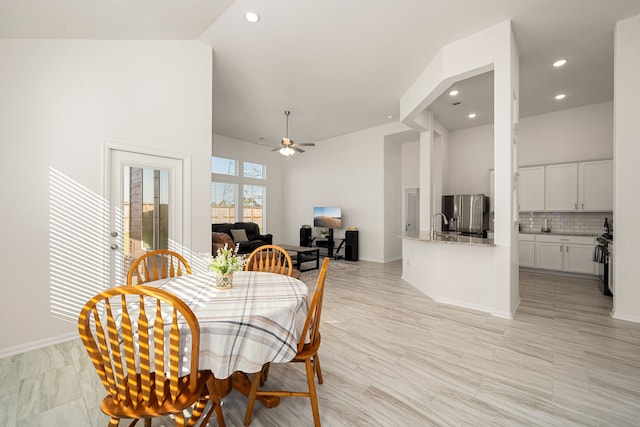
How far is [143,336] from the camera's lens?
1.14m

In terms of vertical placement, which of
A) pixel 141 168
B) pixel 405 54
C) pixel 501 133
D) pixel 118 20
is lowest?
pixel 141 168

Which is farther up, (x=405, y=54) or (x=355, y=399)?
(x=405, y=54)

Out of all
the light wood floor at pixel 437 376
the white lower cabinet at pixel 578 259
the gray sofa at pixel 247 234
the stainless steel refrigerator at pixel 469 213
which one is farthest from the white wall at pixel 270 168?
the white lower cabinet at pixel 578 259

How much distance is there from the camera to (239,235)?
23.2 feet

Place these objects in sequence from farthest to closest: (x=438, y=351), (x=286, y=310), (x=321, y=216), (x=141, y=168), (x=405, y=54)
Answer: (x=321, y=216) < (x=405, y=54) < (x=141, y=168) < (x=438, y=351) < (x=286, y=310)

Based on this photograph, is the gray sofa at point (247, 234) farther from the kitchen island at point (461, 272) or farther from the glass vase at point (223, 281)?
the glass vase at point (223, 281)

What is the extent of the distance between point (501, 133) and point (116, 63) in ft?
14.3

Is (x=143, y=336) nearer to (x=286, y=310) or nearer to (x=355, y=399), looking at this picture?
(x=286, y=310)

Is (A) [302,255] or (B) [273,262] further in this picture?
(A) [302,255]

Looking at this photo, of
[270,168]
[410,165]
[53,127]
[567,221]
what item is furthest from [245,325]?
[270,168]

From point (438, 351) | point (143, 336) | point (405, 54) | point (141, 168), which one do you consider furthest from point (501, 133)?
point (141, 168)

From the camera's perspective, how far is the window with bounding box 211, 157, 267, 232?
780cm

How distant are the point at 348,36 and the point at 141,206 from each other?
3.19m

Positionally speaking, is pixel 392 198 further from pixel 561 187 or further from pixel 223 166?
pixel 223 166
